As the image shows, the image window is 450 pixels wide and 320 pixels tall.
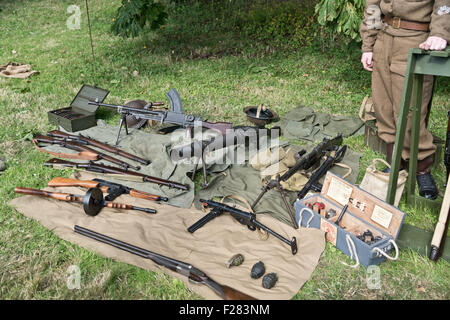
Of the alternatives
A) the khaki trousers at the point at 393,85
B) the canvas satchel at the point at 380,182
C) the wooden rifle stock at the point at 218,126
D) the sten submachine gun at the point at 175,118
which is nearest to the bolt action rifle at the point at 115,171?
the sten submachine gun at the point at 175,118

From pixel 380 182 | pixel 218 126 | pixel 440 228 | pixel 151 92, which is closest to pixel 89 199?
pixel 218 126

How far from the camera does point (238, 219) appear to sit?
4461mm

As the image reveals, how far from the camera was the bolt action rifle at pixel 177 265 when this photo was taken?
3396 mm

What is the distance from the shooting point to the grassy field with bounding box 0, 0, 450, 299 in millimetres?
3674

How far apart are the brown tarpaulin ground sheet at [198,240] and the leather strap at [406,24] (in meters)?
2.52

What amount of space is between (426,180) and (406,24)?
6.24ft

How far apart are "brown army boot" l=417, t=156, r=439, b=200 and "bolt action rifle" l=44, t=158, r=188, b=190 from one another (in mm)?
2955

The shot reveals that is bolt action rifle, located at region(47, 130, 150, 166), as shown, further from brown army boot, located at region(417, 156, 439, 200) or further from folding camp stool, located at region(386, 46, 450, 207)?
brown army boot, located at region(417, 156, 439, 200)

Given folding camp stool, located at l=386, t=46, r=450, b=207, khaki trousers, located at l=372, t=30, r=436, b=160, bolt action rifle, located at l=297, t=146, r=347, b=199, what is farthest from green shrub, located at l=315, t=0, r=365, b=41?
folding camp stool, located at l=386, t=46, r=450, b=207

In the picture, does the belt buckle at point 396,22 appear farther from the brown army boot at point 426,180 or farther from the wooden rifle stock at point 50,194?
the wooden rifle stock at point 50,194

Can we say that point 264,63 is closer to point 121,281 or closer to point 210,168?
point 210,168

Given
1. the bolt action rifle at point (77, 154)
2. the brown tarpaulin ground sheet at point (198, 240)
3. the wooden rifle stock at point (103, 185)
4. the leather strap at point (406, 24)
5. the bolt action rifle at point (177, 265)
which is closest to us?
the bolt action rifle at point (177, 265)

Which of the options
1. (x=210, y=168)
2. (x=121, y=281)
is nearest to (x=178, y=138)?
(x=210, y=168)
